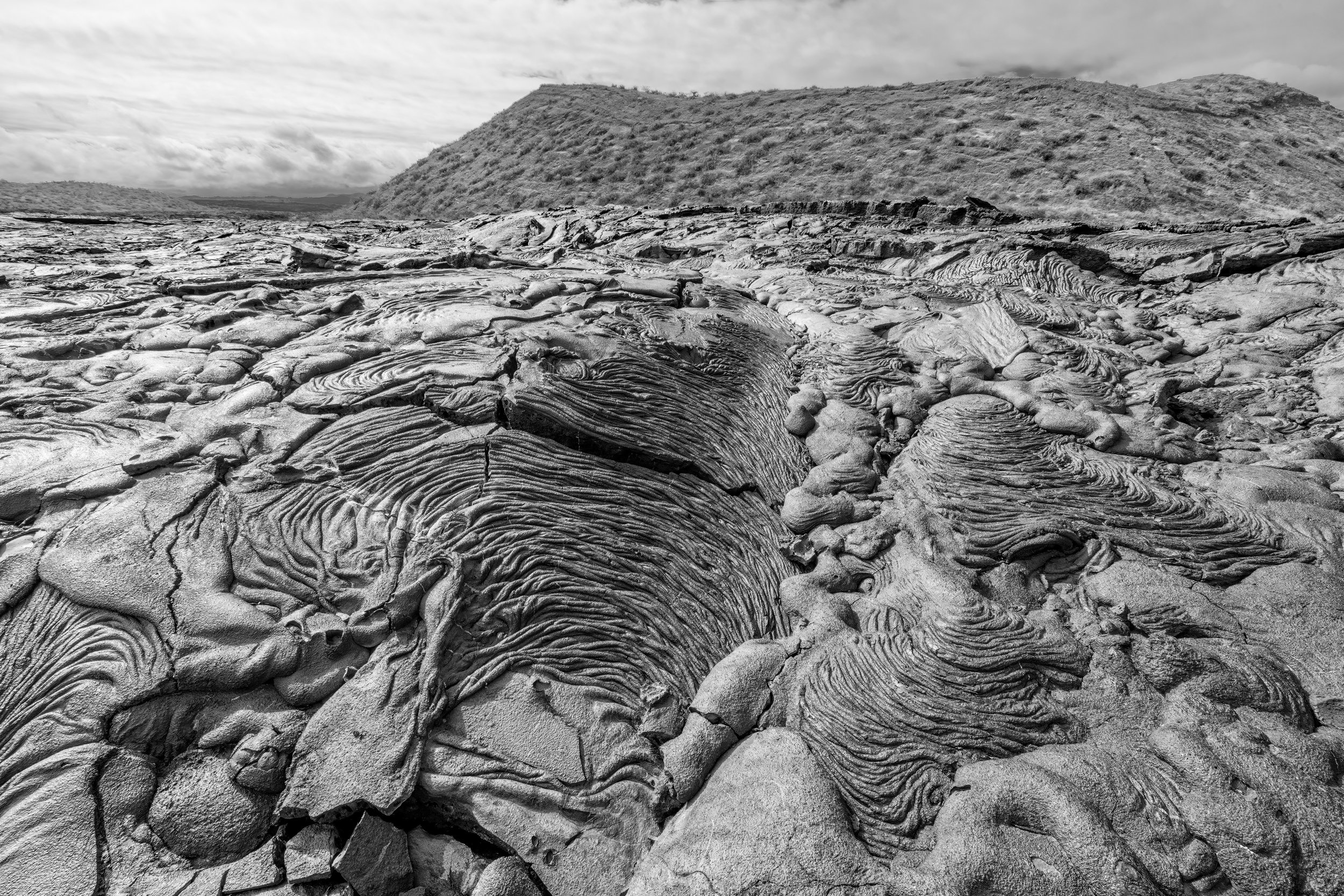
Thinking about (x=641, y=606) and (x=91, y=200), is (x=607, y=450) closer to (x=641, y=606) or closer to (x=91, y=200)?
(x=641, y=606)

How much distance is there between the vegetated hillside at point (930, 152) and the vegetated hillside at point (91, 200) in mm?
8827

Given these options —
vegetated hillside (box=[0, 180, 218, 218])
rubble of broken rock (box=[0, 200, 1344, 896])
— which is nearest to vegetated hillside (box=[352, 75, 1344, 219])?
vegetated hillside (box=[0, 180, 218, 218])

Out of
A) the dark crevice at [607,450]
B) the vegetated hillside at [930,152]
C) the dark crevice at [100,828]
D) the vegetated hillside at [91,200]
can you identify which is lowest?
the dark crevice at [100,828]

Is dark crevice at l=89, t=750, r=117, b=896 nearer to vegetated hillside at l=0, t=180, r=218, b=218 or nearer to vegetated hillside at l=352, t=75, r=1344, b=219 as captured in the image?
vegetated hillside at l=0, t=180, r=218, b=218

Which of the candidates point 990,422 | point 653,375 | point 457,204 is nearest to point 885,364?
point 990,422

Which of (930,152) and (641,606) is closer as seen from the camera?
(641,606)

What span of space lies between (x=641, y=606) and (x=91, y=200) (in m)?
26.5

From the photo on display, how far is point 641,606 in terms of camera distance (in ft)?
A: 10.9

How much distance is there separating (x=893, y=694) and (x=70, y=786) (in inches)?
129

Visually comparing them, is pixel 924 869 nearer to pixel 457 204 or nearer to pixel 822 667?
pixel 822 667

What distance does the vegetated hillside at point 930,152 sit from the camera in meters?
17.0

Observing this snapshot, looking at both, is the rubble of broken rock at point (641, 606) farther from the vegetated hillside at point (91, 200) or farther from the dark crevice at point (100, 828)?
the vegetated hillside at point (91, 200)

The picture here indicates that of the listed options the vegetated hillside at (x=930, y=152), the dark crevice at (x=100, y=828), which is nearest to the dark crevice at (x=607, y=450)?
the dark crevice at (x=100, y=828)

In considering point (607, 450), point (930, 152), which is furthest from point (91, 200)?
point (930, 152)
